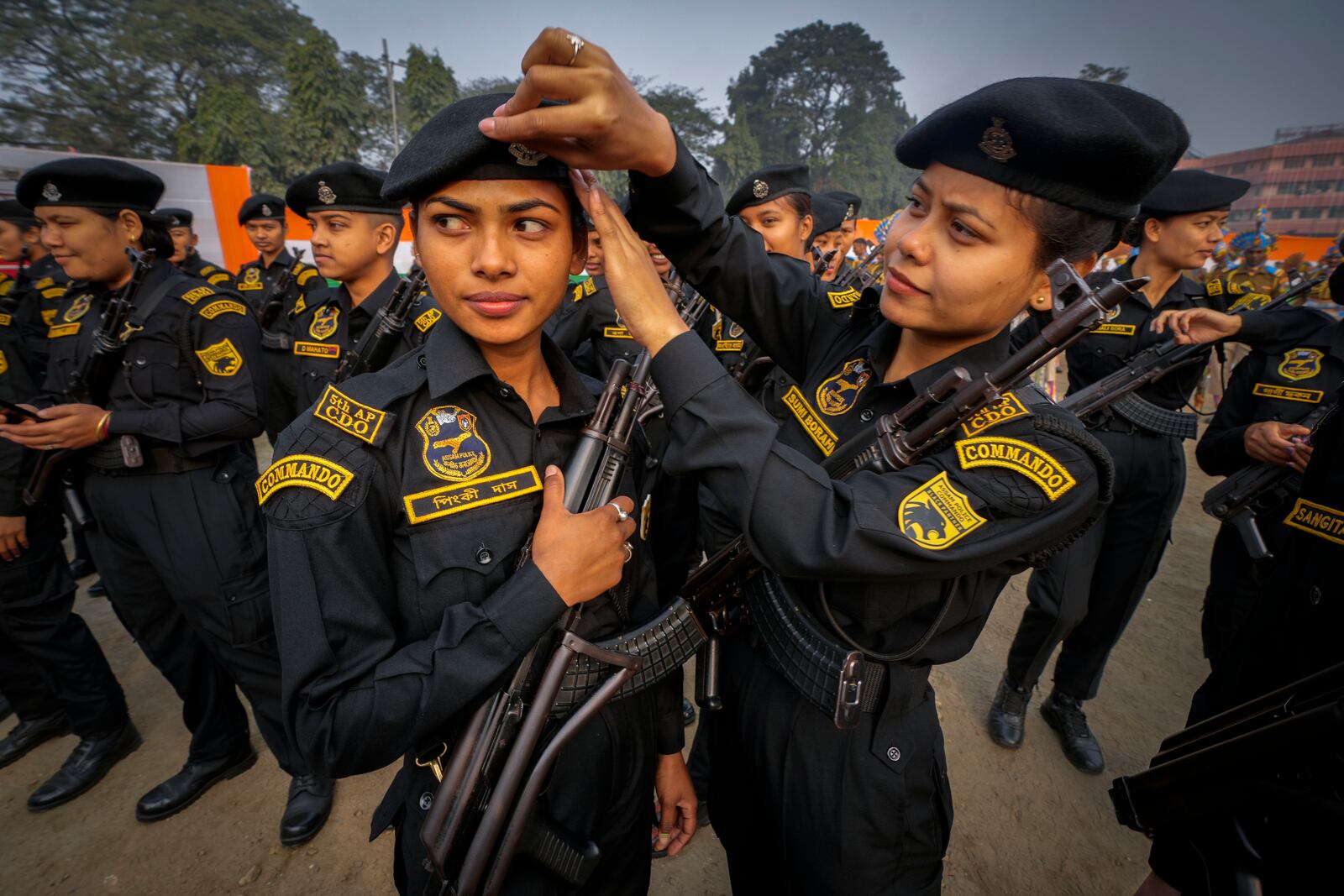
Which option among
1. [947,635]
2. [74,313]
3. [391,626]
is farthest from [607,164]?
[74,313]

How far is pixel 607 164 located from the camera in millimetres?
1251

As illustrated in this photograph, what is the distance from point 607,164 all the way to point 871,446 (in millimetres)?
904

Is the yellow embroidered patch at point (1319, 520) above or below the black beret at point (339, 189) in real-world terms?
below

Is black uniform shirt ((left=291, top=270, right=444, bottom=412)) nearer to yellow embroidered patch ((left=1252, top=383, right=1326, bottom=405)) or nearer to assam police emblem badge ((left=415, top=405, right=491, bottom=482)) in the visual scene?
assam police emblem badge ((left=415, top=405, right=491, bottom=482))

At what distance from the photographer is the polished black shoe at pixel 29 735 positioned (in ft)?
10.8

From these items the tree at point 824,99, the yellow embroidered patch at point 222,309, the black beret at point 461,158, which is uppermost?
the tree at point 824,99

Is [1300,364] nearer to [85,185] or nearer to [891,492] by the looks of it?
[891,492]

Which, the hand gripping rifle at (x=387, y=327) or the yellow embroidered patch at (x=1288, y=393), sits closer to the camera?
the yellow embroidered patch at (x=1288, y=393)

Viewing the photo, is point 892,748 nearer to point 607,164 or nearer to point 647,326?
point 647,326

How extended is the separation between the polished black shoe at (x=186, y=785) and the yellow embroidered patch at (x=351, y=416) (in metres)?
3.00

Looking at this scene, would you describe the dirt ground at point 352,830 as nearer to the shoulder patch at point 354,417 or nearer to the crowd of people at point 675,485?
the crowd of people at point 675,485

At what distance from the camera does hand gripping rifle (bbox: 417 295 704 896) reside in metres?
1.34

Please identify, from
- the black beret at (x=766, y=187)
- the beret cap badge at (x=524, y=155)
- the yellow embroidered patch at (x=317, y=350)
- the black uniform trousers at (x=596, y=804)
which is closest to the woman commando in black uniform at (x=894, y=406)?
the beret cap badge at (x=524, y=155)

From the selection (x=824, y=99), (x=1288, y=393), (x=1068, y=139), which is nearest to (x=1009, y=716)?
(x=1288, y=393)
